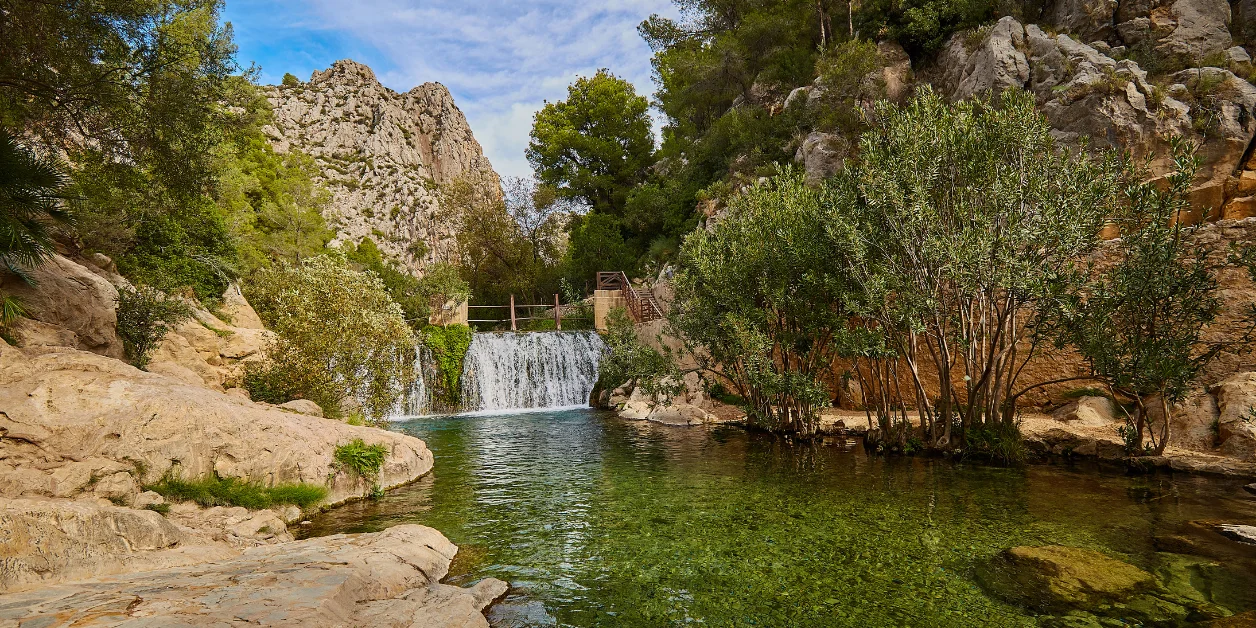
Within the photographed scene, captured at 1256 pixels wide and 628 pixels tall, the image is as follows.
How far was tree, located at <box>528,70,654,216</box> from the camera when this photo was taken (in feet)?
148

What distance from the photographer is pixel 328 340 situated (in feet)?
42.5

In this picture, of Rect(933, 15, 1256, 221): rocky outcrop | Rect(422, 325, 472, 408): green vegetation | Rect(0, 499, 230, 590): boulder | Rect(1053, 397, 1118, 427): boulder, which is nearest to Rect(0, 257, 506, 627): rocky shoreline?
Rect(0, 499, 230, 590): boulder

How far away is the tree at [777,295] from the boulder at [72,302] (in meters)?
13.1

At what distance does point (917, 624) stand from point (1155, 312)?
28.8ft

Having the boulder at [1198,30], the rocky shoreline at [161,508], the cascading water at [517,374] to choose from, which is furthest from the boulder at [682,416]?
A: the boulder at [1198,30]

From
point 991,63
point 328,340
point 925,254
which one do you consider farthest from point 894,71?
point 328,340

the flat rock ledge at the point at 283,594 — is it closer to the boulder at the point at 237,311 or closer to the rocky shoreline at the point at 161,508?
the rocky shoreline at the point at 161,508

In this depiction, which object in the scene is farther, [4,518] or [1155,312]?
[1155,312]

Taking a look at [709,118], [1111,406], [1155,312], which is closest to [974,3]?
[709,118]

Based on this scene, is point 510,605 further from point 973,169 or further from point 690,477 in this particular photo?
point 973,169

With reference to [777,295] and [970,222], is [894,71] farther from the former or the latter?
[777,295]

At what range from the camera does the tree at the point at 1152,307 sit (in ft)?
31.8

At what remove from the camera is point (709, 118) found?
41562mm

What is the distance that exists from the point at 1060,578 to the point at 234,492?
33.3 ft
